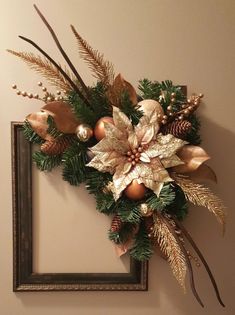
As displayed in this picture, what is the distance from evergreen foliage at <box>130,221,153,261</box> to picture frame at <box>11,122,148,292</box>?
63 mm

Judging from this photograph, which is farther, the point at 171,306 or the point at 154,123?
the point at 171,306

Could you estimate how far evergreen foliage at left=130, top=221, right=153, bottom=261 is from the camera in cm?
62

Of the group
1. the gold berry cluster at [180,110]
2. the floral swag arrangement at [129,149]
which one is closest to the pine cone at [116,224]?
the floral swag arrangement at [129,149]

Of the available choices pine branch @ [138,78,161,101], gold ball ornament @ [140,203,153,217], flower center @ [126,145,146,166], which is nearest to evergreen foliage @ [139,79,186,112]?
pine branch @ [138,78,161,101]

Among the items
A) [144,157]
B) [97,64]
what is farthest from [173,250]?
[97,64]

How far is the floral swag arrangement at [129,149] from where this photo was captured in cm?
58

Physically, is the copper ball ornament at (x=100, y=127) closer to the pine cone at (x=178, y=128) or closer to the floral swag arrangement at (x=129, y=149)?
the floral swag arrangement at (x=129, y=149)

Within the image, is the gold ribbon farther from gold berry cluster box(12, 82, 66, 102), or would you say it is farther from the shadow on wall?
the shadow on wall

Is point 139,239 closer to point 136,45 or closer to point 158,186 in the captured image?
point 158,186

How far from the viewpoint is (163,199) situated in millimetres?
577
